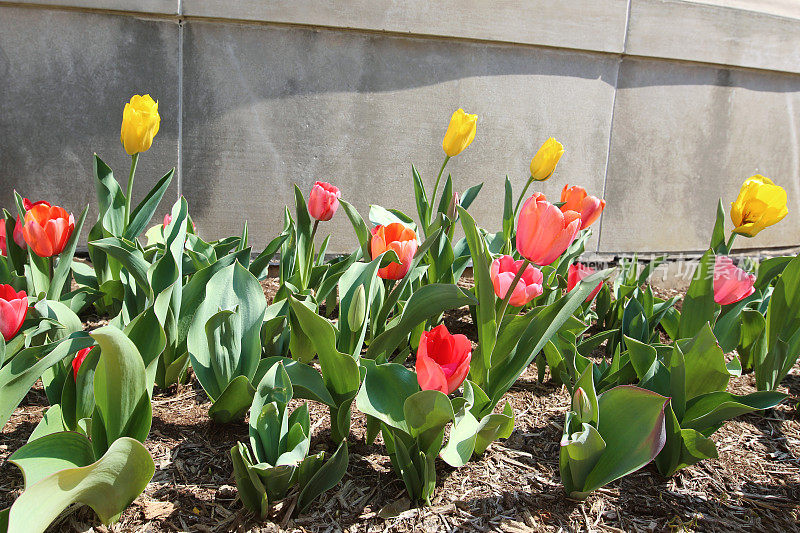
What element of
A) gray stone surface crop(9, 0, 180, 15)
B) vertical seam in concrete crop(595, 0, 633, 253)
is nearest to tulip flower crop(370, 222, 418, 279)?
gray stone surface crop(9, 0, 180, 15)

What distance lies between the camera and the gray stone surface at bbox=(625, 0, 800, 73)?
132 inches

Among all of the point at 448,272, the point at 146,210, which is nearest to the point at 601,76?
the point at 448,272

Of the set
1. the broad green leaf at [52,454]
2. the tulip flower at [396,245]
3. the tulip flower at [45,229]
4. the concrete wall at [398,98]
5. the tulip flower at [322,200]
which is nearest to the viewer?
the broad green leaf at [52,454]

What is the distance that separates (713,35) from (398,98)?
6.06ft

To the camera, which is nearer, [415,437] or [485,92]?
[415,437]

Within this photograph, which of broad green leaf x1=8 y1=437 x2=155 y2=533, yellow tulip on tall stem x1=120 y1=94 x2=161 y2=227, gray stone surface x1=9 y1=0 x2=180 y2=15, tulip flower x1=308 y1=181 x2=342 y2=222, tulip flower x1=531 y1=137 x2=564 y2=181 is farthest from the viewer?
gray stone surface x1=9 y1=0 x2=180 y2=15

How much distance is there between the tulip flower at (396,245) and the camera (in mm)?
1506

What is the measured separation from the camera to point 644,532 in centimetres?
137

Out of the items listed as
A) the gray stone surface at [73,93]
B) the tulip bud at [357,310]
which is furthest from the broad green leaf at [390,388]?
the gray stone surface at [73,93]

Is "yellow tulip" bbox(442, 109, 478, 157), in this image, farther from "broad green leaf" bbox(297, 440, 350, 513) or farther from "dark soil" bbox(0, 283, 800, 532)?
"broad green leaf" bbox(297, 440, 350, 513)

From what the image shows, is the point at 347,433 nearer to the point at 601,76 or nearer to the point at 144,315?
the point at 144,315

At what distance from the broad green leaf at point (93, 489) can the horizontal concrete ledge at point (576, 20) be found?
223cm

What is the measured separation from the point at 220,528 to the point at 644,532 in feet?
2.94

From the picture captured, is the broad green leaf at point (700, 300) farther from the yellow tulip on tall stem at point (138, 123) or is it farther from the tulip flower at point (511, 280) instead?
the yellow tulip on tall stem at point (138, 123)
